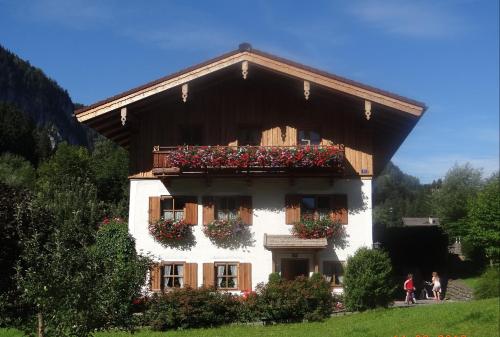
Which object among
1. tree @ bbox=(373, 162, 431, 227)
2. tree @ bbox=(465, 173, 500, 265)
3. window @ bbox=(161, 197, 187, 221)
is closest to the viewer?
window @ bbox=(161, 197, 187, 221)

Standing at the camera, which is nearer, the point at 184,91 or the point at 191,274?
the point at 184,91

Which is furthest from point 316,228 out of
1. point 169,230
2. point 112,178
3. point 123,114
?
point 112,178

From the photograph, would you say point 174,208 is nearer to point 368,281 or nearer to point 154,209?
point 154,209

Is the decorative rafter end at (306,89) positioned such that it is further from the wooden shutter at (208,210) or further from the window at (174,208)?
the window at (174,208)

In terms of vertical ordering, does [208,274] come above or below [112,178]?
below

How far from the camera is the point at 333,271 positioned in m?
24.2

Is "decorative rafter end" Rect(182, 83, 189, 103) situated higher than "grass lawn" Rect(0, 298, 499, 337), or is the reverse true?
"decorative rafter end" Rect(182, 83, 189, 103)

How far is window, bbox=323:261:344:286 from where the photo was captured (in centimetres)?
2405

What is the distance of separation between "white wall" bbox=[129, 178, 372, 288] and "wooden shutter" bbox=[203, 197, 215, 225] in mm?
197

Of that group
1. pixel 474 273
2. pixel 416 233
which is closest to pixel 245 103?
pixel 416 233

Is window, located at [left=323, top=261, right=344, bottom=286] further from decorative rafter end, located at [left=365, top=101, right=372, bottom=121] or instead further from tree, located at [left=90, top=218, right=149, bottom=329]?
tree, located at [left=90, top=218, right=149, bottom=329]

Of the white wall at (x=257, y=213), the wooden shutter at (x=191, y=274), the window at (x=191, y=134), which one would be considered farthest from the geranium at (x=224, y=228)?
the window at (x=191, y=134)

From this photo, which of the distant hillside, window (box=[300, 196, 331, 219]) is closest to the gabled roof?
window (box=[300, 196, 331, 219])

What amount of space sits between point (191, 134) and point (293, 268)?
6641 mm
